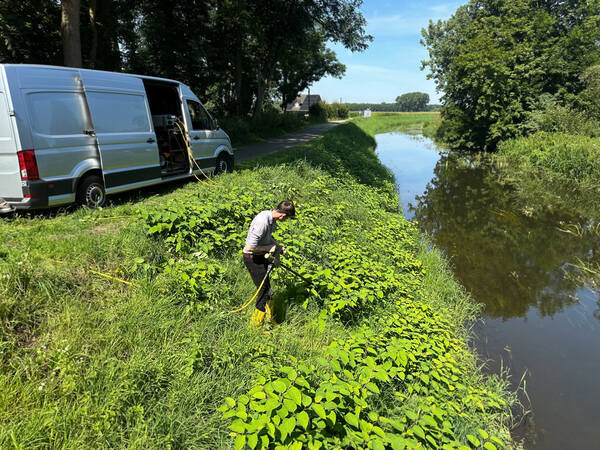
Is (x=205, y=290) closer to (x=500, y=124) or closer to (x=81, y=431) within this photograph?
(x=81, y=431)

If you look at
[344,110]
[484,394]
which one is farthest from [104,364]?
[344,110]

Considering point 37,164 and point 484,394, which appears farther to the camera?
point 37,164

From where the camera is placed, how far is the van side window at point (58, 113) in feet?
16.8

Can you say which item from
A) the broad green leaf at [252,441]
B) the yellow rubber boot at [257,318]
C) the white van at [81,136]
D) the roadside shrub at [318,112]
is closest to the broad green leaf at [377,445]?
the broad green leaf at [252,441]

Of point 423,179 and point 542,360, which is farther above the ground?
point 423,179

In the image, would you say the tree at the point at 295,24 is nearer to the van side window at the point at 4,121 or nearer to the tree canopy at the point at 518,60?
the tree canopy at the point at 518,60

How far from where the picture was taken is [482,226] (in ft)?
36.0

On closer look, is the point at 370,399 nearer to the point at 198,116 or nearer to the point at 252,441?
the point at 252,441

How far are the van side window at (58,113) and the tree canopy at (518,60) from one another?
26.8 m

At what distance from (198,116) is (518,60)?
26.7 meters

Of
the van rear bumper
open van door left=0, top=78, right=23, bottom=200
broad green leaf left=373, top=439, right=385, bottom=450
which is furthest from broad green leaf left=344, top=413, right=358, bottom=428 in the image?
open van door left=0, top=78, right=23, bottom=200

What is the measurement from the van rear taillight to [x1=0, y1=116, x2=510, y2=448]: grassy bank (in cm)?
73

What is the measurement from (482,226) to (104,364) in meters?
11.4

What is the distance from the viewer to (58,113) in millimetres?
5465
